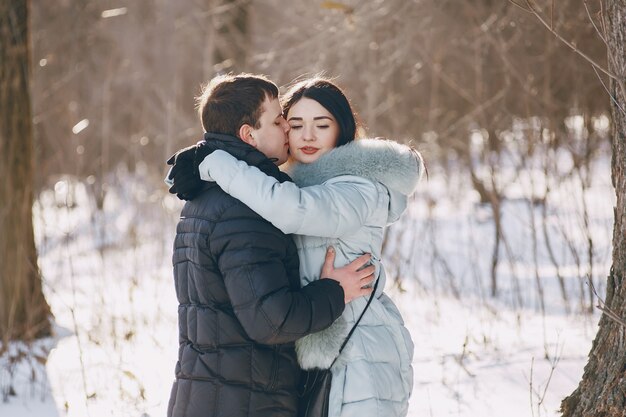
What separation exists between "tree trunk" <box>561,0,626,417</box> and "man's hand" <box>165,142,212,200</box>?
149 centimetres

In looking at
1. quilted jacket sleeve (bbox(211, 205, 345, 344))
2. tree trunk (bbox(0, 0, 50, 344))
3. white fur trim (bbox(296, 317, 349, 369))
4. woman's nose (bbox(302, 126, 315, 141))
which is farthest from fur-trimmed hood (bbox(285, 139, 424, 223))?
tree trunk (bbox(0, 0, 50, 344))

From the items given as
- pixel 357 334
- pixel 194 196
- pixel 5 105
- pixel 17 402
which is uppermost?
pixel 5 105

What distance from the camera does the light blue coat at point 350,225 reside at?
8.56 ft

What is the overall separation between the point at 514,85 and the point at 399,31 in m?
2.72

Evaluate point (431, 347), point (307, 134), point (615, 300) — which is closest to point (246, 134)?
point (307, 134)

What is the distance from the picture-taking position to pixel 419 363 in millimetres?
4742

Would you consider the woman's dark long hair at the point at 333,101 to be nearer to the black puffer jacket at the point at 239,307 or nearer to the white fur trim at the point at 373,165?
the white fur trim at the point at 373,165

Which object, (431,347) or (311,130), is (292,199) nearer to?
(311,130)

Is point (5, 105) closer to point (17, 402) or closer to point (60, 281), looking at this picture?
point (17, 402)

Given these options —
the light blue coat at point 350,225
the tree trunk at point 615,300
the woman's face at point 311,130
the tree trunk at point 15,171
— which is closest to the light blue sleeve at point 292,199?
the light blue coat at point 350,225

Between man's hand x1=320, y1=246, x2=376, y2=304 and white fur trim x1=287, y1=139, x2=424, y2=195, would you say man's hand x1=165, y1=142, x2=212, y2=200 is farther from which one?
man's hand x1=320, y1=246, x2=376, y2=304

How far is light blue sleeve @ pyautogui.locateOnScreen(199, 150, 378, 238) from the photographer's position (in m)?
2.58

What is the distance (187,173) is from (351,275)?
25.5 inches

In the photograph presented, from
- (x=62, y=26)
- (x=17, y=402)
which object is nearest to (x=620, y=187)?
(x=17, y=402)
